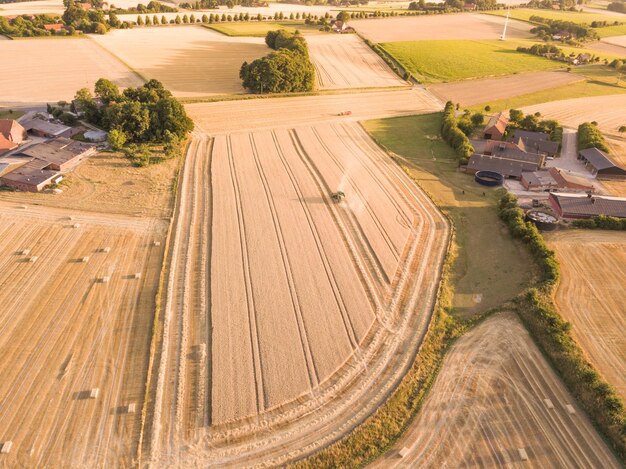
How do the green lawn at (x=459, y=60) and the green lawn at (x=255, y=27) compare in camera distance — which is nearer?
the green lawn at (x=459, y=60)

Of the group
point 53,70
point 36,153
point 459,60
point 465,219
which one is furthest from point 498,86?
point 53,70

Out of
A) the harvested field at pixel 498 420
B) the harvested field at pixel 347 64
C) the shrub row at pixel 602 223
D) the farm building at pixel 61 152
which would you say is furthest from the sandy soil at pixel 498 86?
the farm building at pixel 61 152

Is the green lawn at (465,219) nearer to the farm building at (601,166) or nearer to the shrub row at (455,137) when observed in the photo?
the shrub row at (455,137)

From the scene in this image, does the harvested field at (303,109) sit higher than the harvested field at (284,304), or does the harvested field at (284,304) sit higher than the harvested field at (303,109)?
the harvested field at (303,109)

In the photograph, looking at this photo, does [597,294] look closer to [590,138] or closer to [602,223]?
[602,223]

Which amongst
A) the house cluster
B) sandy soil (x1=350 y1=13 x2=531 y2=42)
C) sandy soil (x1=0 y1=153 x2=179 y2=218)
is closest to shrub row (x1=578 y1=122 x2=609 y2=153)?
sandy soil (x1=0 y1=153 x2=179 y2=218)

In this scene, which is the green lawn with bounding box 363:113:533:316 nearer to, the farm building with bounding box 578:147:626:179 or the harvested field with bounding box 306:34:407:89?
the farm building with bounding box 578:147:626:179
